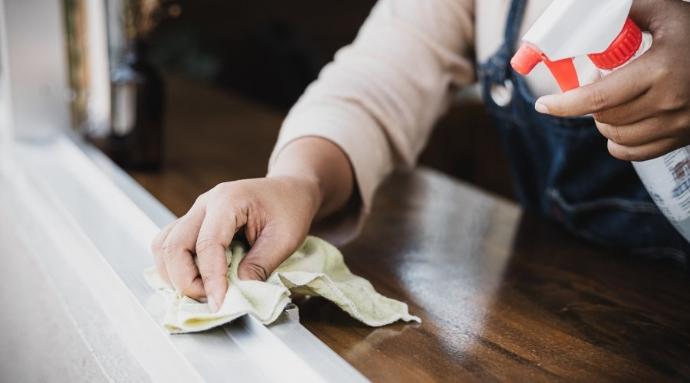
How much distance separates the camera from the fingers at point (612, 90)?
0.56 m

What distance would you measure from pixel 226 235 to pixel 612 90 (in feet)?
1.23

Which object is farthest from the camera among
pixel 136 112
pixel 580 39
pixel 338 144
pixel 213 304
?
pixel 136 112

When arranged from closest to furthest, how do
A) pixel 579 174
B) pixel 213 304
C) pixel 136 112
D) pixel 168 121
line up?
pixel 213 304 < pixel 579 174 < pixel 136 112 < pixel 168 121

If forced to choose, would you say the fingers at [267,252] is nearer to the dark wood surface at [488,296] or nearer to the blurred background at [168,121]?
the dark wood surface at [488,296]

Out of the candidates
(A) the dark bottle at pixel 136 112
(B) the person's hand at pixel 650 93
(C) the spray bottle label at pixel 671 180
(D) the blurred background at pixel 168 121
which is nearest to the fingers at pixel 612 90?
(B) the person's hand at pixel 650 93

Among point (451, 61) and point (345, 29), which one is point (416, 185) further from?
point (345, 29)

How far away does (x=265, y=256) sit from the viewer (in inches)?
28.4

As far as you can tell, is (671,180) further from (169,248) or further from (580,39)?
(169,248)

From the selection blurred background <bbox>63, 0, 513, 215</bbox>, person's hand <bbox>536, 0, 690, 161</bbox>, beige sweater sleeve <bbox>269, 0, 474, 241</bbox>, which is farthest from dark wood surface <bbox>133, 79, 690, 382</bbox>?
person's hand <bbox>536, 0, 690, 161</bbox>

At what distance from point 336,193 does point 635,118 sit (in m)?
0.44

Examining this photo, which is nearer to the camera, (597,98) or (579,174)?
(597,98)

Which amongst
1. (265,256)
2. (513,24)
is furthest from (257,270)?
(513,24)

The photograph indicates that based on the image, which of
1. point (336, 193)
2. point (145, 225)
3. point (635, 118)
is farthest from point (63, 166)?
point (635, 118)

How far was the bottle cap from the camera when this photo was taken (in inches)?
22.5
